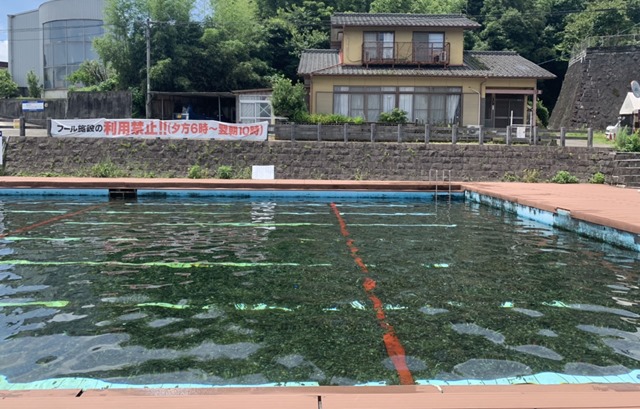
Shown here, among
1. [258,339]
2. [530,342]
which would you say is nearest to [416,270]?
[530,342]

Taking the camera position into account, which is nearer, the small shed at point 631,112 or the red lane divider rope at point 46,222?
the red lane divider rope at point 46,222

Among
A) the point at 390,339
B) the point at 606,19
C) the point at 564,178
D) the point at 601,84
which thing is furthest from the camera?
the point at 606,19

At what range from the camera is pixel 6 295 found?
20.1 feet

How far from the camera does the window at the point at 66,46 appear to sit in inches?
1977

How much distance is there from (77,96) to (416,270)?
90.1ft

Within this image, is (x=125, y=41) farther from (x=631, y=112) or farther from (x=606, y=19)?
(x=606, y=19)

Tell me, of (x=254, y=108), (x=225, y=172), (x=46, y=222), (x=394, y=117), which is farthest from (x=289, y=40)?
(x=46, y=222)

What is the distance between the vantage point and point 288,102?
2597 centimetres

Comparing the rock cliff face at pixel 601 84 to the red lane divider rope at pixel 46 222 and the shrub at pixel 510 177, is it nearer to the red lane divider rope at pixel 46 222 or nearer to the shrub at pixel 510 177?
the shrub at pixel 510 177

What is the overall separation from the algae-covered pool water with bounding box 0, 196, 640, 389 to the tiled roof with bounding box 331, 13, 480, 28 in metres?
20.2

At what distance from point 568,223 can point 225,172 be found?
42.4ft

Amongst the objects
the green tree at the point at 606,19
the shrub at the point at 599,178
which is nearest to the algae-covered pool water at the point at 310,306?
the shrub at the point at 599,178

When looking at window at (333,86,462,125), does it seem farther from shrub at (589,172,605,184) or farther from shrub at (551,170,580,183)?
shrub at (589,172,605,184)

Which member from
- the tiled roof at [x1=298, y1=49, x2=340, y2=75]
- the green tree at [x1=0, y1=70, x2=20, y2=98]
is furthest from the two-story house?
the green tree at [x1=0, y1=70, x2=20, y2=98]
